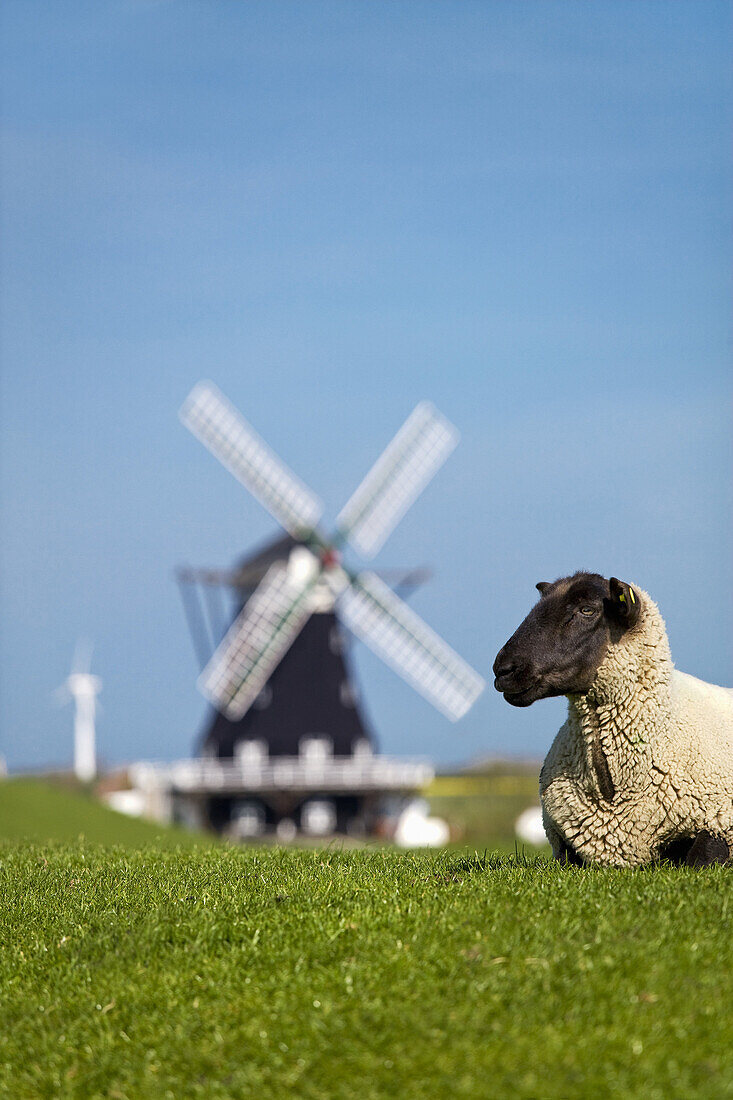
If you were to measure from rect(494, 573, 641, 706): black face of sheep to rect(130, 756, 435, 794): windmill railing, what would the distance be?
1529 inches

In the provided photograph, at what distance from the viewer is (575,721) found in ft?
27.4

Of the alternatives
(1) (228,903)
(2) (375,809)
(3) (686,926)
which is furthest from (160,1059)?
(2) (375,809)

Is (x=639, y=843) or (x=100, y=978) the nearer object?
(x=100, y=978)

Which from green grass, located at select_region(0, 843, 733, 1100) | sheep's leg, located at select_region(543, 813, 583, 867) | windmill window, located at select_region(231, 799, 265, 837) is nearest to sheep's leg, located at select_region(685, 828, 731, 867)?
green grass, located at select_region(0, 843, 733, 1100)

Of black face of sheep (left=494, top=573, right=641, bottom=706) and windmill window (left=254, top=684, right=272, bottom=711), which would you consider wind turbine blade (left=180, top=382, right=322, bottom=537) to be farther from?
black face of sheep (left=494, top=573, right=641, bottom=706)

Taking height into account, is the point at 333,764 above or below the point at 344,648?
below

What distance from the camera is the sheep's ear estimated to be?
26.3 feet

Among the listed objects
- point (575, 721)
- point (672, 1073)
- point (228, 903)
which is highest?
point (575, 721)

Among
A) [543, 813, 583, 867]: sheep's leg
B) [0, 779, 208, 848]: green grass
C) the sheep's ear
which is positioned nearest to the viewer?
the sheep's ear

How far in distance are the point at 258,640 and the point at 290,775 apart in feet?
17.3

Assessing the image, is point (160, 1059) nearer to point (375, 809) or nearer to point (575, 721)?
point (575, 721)

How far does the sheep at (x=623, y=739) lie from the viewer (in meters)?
7.91

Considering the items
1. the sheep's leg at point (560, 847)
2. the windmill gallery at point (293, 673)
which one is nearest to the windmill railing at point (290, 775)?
the windmill gallery at point (293, 673)

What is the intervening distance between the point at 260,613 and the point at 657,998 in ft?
129
